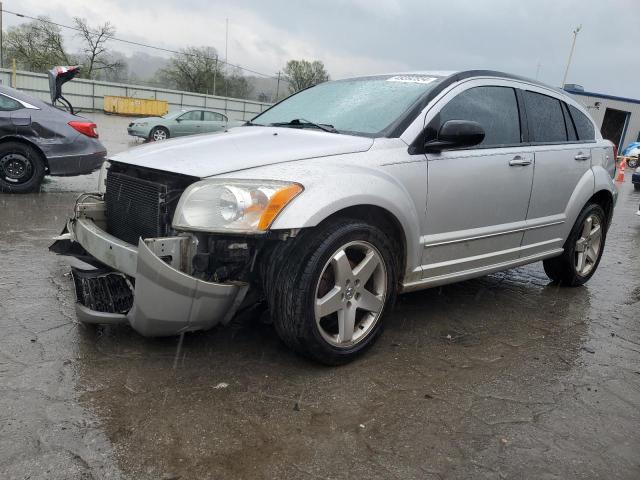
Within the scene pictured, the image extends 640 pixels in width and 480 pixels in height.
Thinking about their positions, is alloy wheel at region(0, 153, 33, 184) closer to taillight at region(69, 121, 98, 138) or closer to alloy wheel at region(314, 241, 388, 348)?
taillight at region(69, 121, 98, 138)

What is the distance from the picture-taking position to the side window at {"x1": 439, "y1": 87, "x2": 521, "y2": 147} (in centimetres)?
357

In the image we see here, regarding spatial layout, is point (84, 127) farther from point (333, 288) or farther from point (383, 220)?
point (333, 288)

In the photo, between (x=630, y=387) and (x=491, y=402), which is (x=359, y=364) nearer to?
(x=491, y=402)

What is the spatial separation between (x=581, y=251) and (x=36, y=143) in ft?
21.5

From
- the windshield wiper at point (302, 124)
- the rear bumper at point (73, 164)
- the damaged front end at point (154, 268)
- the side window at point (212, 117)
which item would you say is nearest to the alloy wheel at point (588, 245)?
the windshield wiper at point (302, 124)

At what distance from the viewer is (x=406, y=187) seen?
313cm

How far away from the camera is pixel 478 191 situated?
140 inches

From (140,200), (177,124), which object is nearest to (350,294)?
(140,200)

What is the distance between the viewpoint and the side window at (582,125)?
4.71m

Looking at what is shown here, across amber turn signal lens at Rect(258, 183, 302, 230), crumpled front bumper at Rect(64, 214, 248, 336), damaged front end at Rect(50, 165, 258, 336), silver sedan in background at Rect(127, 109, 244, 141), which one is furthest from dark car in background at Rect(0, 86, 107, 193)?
silver sedan in background at Rect(127, 109, 244, 141)

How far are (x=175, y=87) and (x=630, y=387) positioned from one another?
60.2 metres

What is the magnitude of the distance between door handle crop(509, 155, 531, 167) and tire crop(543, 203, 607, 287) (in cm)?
110

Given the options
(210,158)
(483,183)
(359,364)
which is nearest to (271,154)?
(210,158)

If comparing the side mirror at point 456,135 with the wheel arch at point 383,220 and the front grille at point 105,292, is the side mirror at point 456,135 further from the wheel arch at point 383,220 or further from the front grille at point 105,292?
the front grille at point 105,292
